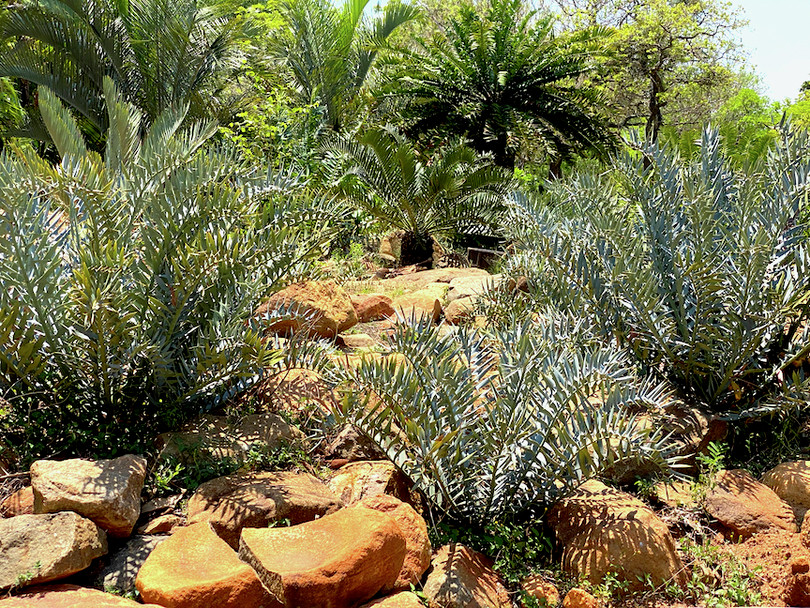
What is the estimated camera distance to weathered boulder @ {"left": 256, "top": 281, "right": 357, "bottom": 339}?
16.8 ft

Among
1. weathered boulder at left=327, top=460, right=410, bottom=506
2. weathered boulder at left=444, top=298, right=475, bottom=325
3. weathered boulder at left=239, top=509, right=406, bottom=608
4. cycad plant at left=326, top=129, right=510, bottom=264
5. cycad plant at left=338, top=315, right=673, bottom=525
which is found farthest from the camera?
cycad plant at left=326, top=129, right=510, bottom=264

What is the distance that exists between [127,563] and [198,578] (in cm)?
50

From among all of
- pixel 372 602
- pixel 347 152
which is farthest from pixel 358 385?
pixel 347 152

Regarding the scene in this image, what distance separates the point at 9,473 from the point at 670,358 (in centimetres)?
338

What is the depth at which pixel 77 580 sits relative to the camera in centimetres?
287

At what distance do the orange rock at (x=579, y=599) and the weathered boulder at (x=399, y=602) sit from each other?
64 centimetres

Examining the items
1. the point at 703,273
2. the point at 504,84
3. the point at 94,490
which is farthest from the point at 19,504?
the point at 504,84

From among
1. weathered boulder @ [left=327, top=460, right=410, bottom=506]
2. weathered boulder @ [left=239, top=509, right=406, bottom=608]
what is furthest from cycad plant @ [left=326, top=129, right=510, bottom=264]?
weathered boulder @ [left=239, top=509, right=406, bottom=608]

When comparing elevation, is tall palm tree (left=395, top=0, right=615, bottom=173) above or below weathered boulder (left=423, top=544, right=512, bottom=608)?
above

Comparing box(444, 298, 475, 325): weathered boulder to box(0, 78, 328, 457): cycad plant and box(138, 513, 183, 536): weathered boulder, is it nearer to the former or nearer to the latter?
box(0, 78, 328, 457): cycad plant

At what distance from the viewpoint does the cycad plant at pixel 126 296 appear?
331cm

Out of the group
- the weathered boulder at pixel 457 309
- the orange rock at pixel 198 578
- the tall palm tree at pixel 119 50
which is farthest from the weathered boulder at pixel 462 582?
the tall palm tree at pixel 119 50

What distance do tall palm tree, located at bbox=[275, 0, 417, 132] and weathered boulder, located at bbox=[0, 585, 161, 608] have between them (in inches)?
373

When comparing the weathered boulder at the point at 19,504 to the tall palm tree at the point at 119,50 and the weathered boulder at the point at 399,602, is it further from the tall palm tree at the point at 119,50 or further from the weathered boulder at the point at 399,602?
the tall palm tree at the point at 119,50
